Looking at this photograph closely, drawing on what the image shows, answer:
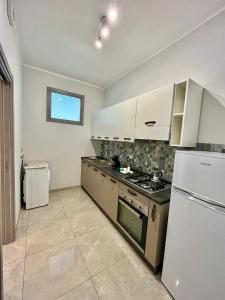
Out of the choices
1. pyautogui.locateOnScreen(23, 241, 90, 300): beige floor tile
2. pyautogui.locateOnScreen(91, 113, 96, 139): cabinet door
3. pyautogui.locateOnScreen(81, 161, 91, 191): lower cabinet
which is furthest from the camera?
pyautogui.locateOnScreen(91, 113, 96, 139): cabinet door

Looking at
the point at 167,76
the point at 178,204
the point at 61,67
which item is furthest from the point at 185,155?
the point at 61,67

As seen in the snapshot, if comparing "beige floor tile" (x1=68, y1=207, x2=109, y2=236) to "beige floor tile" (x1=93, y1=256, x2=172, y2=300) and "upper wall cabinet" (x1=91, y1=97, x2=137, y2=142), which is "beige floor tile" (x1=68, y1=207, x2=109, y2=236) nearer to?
"beige floor tile" (x1=93, y1=256, x2=172, y2=300)

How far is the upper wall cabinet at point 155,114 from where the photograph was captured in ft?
5.41

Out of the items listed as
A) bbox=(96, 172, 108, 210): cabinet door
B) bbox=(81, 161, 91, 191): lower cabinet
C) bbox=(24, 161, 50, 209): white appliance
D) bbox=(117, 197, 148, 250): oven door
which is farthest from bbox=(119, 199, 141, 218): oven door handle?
bbox=(24, 161, 50, 209): white appliance

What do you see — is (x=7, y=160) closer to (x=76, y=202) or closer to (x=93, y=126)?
(x=76, y=202)

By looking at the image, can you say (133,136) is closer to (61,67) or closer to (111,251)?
(111,251)

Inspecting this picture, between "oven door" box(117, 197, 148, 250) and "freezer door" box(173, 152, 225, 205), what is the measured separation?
0.70 metres

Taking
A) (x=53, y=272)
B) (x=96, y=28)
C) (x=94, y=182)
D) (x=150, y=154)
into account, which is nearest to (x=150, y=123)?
(x=150, y=154)

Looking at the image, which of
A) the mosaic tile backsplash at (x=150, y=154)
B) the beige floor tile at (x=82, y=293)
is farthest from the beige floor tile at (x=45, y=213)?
the mosaic tile backsplash at (x=150, y=154)

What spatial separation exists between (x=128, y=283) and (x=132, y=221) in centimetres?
59

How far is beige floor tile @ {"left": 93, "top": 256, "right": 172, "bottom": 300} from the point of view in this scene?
127 centimetres

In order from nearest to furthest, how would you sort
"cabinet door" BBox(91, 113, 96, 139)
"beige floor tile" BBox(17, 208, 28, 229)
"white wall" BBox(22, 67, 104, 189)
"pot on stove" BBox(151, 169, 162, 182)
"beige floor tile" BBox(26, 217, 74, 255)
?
1. "beige floor tile" BBox(26, 217, 74, 255)
2. "pot on stove" BBox(151, 169, 162, 182)
3. "beige floor tile" BBox(17, 208, 28, 229)
4. "white wall" BBox(22, 67, 104, 189)
5. "cabinet door" BBox(91, 113, 96, 139)

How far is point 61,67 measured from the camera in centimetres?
276

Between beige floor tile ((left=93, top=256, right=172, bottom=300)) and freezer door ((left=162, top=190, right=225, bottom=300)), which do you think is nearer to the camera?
freezer door ((left=162, top=190, right=225, bottom=300))
